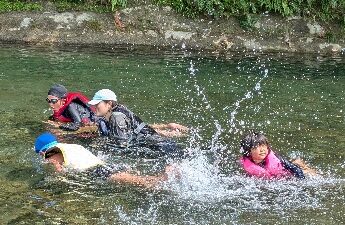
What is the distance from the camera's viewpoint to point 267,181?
828 centimetres

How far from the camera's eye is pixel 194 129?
11.2 metres

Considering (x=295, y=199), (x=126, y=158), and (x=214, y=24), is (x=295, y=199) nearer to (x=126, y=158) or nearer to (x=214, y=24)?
(x=126, y=158)

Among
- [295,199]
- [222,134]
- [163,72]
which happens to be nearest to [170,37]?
[163,72]

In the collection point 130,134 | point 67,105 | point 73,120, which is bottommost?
point 73,120

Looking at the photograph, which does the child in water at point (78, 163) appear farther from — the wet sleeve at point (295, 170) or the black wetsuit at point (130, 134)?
the wet sleeve at point (295, 170)

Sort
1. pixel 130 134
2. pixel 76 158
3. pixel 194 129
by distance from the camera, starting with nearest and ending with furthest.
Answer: pixel 76 158, pixel 130 134, pixel 194 129

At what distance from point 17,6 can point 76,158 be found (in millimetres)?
14329

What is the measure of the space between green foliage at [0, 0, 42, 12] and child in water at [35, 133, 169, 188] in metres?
13.7

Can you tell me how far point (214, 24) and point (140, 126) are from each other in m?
12.0

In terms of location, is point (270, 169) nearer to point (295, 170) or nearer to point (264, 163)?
point (264, 163)

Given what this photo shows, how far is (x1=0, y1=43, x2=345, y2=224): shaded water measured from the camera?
295 inches

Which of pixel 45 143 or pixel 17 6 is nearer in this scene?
pixel 45 143

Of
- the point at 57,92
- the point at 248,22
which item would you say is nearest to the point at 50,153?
the point at 57,92

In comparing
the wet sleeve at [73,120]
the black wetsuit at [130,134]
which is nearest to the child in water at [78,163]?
the black wetsuit at [130,134]
